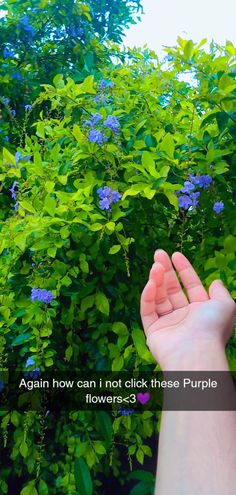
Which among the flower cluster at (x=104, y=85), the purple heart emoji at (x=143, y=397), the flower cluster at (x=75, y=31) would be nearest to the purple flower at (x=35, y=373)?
the purple heart emoji at (x=143, y=397)

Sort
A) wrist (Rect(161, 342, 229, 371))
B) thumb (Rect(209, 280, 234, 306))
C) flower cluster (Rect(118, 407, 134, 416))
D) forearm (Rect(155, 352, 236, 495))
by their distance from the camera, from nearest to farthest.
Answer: forearm (Rect(155, 352, 236, 495)), wrist (Rect(161, 342, 229, 371)), thumb (Rect(209, 280, 234, 306)), flower cluster (Rect(118, 407, 134, 416))

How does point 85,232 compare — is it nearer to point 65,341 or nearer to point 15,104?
point 65,341

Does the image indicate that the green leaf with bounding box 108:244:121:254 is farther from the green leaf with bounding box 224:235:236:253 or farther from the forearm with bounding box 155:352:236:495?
the forearm with bounding box 155:352:236:495

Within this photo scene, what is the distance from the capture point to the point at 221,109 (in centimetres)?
154

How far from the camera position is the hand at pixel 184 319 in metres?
1.02

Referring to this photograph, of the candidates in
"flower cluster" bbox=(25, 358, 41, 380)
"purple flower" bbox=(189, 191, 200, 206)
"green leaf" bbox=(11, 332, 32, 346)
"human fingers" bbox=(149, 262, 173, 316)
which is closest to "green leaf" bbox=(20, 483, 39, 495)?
"flower cluster" bbox=(25, 358, 41, 380)

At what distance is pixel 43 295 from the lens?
1.58 metres

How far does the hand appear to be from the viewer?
1.02 metres

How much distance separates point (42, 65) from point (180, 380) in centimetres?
276

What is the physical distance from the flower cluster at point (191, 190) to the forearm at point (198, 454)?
2.40ft

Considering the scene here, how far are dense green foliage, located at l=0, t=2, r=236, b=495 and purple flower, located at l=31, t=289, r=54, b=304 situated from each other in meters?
0.02

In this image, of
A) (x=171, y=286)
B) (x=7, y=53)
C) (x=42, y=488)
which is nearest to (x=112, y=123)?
(x=171, y=286)

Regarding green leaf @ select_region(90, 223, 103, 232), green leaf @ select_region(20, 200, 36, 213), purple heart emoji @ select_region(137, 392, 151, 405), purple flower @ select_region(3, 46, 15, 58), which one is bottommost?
purple heart emoji @ select_region(137, 392, 151, 405)

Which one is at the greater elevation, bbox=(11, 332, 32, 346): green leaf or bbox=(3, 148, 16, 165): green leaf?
bbox=(3, 148, 16, 165): green leaf
